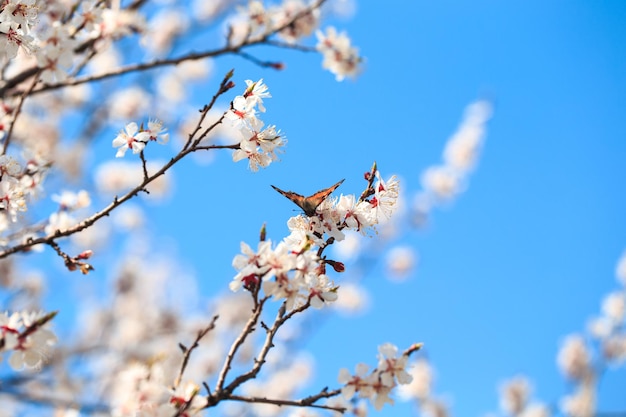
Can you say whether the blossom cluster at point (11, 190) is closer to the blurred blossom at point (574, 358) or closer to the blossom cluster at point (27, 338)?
the blossom cluster at point (27, 338)

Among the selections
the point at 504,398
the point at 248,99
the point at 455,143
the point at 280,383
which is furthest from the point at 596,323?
the point at 248,99

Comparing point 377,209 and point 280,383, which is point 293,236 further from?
point 280,383

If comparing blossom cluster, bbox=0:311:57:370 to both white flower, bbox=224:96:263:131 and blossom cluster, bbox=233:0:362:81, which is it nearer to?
white flower, bbox=224:96:263:131

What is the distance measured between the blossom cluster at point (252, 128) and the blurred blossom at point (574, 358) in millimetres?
9098

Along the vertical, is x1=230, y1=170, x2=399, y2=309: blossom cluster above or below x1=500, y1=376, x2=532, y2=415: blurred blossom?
below

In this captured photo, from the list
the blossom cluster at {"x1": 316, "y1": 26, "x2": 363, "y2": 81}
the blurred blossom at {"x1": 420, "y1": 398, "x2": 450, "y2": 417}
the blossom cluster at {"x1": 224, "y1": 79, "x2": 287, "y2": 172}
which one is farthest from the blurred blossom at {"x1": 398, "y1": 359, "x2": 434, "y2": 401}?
the blossom cluster at {"x1": 224, "y1": 79, "x2": 287, "y2": 172}

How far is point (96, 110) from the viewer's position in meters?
6.07

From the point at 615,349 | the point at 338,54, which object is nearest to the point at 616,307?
the point at 615,349

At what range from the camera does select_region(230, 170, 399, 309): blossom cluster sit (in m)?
1.61

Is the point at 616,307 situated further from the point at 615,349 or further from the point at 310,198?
the point at 310,198

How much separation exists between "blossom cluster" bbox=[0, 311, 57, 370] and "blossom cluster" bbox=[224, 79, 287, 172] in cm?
79

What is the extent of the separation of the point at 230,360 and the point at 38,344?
565 millimetres

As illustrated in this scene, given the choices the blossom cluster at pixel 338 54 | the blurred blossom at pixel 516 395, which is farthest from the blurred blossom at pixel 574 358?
the blossom cluster at pixel 338 54

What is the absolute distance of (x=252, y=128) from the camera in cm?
185
